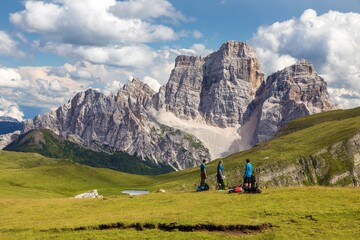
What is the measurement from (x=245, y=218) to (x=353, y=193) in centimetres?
2015

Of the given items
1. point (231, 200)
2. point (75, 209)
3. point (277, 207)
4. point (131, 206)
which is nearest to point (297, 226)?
point (277, 207)

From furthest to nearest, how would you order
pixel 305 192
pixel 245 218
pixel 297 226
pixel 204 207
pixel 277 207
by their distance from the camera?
pixel 305 192, pixel 204 207, pixel 277 207, pixel 245 218, pixel 297 226

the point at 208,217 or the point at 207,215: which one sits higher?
the point at 207,215

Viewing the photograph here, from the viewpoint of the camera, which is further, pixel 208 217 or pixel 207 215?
pixel 207 215

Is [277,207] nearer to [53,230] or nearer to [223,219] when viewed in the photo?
[223,219]

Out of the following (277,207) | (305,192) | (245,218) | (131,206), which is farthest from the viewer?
(131,206)

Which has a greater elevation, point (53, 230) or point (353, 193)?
point (353, 193)

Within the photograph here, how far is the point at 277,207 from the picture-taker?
54562 mm

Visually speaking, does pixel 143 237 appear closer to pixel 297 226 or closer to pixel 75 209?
pixel 297 226

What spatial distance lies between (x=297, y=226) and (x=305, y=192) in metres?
17.4

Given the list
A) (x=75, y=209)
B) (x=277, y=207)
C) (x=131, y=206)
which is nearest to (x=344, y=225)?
(x=277, y=207)

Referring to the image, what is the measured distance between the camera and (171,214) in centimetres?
5603

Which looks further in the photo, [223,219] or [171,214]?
[171,214]

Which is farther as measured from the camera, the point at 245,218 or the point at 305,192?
the point at 305,192
